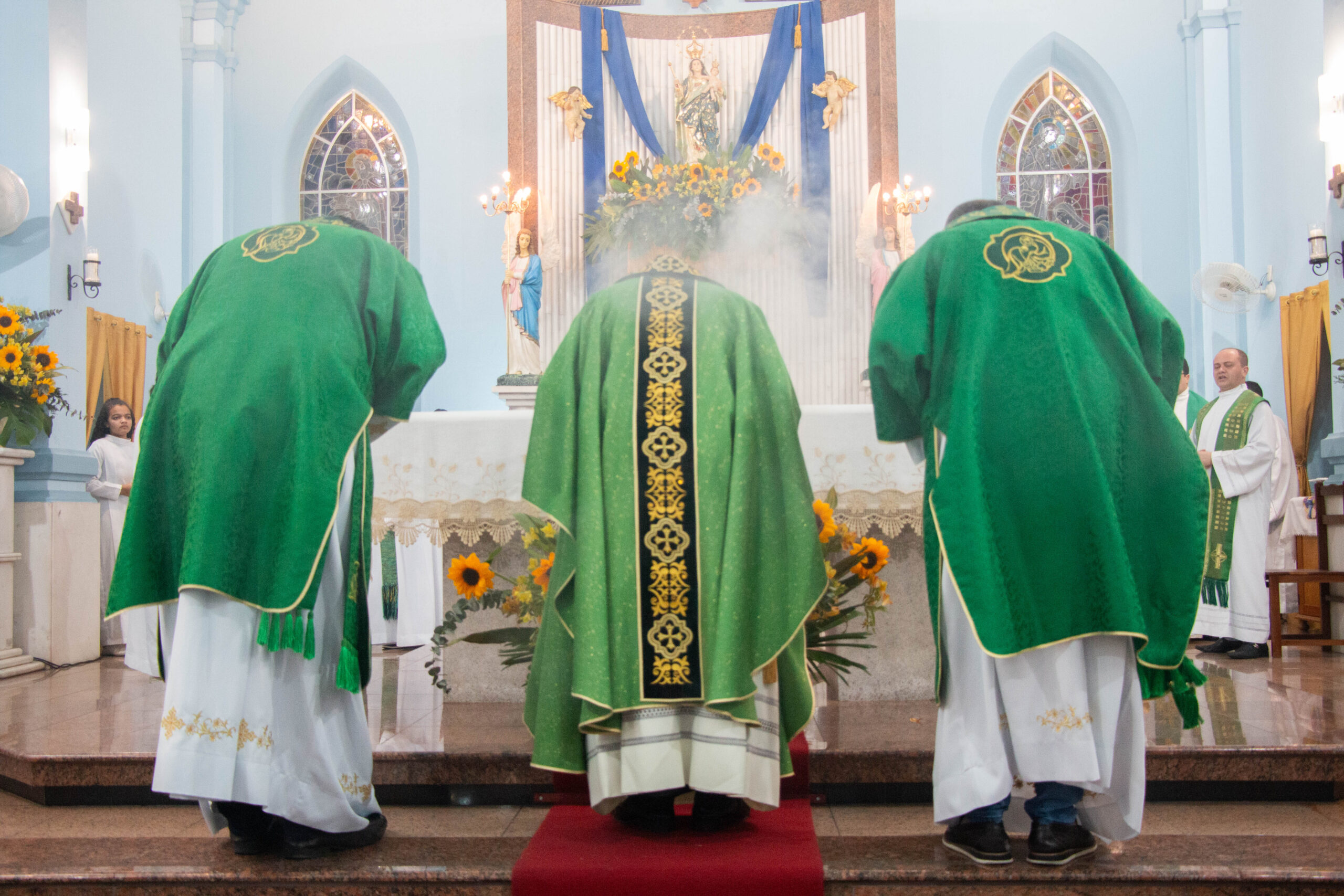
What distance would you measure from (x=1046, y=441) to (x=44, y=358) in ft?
16.3

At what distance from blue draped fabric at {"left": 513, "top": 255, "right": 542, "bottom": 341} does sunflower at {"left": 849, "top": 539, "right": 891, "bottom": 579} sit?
4.47m

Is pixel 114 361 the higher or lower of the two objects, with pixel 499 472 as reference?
higher

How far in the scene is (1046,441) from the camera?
8.04 feet

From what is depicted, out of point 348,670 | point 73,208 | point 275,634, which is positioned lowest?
point 348,670

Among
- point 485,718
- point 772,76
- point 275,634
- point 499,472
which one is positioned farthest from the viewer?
point 772,76

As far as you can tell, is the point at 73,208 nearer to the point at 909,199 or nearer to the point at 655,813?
the point at 655,813

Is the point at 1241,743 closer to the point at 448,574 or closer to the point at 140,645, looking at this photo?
the point at 448,574

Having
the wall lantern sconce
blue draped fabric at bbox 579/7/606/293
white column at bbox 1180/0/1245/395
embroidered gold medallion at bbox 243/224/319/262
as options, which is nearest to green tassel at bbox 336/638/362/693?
embroidered gold medallion at bbox 243/224/319/262

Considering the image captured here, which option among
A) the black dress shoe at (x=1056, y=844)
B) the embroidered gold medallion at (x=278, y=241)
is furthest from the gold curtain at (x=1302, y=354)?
the embroidered gold medallion at (x=278, y=241)

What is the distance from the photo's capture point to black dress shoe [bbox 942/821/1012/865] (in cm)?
245

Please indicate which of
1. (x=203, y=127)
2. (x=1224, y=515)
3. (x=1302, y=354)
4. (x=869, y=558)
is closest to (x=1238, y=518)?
(x=1224, y=515)

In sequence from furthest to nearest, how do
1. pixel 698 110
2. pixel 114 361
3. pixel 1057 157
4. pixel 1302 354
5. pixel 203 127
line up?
pixel 1057 157
pixel 203 127
pixel 698 110
pixel 1302 354
pixel 114 361

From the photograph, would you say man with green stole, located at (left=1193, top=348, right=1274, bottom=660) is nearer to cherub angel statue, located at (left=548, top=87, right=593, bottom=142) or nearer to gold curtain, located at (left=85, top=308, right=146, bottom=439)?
cherub angel statue, located at (left=548, top=87, right=593, bottom=142)

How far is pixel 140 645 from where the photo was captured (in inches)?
141
